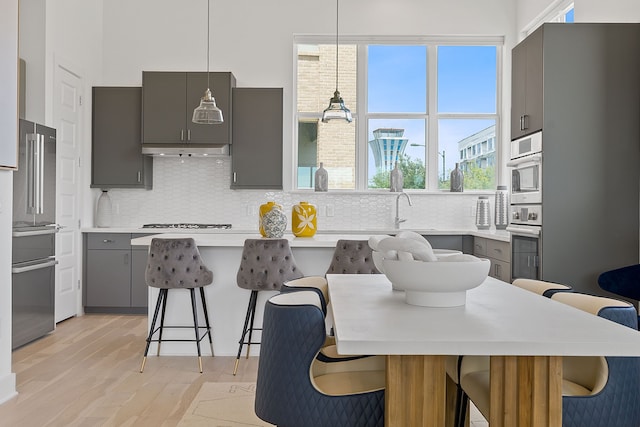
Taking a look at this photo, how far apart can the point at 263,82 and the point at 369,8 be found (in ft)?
4.72

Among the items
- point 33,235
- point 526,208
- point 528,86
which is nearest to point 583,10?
point 528,86

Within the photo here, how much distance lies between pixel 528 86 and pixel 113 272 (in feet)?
14.2

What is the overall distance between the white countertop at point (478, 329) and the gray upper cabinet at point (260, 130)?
435 cm

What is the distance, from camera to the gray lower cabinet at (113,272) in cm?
602

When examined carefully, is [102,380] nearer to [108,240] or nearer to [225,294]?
[225,294]

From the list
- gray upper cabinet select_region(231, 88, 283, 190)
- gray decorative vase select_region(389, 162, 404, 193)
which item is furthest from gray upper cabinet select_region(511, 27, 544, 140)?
gray upper cabinet select_region(231, 88, 283, 190)

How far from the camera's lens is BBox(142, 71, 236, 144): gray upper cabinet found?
6168 mm

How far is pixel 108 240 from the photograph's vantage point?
6055mm

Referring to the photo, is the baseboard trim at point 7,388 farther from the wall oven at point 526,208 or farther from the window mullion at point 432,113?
the window mullion at point 432,113

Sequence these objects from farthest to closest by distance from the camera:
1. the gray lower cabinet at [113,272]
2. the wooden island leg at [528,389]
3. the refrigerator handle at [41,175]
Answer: the gray lower cabinet at [113,272]
the refrigerator handle at [41,175]
the wooden island leg at [528,389]

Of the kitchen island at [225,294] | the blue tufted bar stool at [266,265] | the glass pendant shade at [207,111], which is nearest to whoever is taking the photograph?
the blue tufted bar stool at [266,265]

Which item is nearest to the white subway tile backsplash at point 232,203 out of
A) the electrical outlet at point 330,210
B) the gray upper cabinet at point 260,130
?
the electrical outlet at point 330,210

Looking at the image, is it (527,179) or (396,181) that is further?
(396,181)

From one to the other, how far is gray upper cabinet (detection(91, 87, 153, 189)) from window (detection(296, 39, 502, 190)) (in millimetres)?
1765
